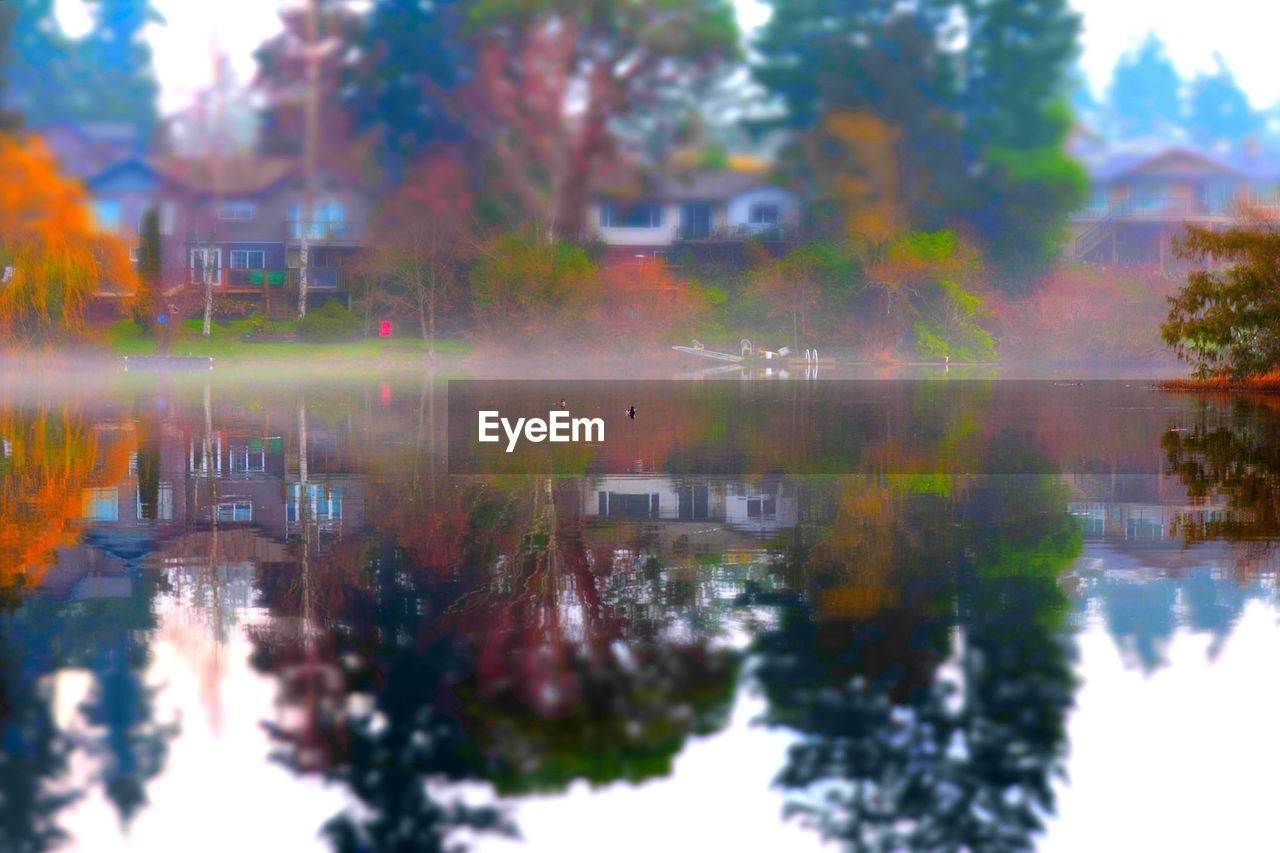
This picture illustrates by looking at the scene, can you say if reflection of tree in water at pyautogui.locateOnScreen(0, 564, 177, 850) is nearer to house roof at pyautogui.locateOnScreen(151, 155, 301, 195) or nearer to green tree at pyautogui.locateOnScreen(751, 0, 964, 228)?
green tree at pyautogui.locateOnScreen(751, 0, 964, 228)

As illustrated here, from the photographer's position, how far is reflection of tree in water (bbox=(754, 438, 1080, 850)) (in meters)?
6.45

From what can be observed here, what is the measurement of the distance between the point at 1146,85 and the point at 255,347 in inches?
4222

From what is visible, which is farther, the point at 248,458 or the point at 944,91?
the point at 944,91

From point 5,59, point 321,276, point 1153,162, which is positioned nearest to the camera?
point 5,59

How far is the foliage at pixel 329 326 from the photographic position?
6656 cm

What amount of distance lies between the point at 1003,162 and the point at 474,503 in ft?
194

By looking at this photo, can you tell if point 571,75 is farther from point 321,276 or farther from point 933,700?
point 933,700

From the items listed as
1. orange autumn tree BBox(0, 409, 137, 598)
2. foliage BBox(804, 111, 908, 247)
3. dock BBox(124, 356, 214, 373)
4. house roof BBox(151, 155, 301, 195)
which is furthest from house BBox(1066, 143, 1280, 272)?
orange autumn tree BBox(0, 409, 137, 598)

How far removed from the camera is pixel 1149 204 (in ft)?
270

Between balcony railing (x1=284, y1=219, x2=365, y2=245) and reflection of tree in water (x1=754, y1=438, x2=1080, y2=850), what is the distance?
201ft

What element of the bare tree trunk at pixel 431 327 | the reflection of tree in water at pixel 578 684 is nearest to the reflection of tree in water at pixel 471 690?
the reflection of tree in water at pixel 578 684

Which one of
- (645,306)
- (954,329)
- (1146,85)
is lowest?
(954,329)

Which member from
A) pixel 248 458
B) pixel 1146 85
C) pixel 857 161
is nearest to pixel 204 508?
pixel 248 458

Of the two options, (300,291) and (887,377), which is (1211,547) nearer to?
(887,377)
